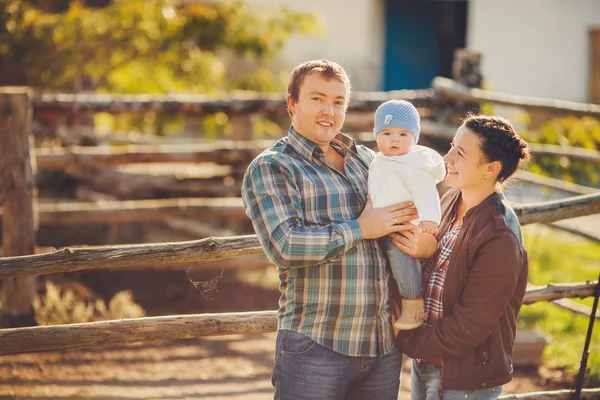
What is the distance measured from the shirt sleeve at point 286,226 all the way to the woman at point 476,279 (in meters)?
0.26

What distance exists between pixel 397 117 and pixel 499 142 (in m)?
0.35

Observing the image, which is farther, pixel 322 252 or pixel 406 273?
pixel 406 273

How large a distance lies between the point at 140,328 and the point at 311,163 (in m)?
1.21

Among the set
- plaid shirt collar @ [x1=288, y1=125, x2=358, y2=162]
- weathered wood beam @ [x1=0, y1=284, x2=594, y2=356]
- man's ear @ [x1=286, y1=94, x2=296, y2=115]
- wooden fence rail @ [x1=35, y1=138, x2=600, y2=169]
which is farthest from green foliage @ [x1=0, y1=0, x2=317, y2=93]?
plaid shirt collar @ [x1=288, y1=125, x2=358, y2=162]

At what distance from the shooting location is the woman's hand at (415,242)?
2.36m

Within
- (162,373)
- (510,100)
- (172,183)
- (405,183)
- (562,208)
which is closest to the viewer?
(405,183)

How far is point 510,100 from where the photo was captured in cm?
605

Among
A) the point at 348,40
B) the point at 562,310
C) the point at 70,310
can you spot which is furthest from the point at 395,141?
the point at 348,40

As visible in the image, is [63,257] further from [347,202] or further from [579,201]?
[579,201]

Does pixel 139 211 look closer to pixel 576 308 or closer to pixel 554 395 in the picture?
pixel 576 308

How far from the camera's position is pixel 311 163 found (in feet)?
7.85

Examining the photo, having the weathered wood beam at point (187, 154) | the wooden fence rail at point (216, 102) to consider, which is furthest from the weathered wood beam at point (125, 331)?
the wooden fence rail at point (216, 102)

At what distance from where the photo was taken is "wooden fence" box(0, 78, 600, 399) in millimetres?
3018

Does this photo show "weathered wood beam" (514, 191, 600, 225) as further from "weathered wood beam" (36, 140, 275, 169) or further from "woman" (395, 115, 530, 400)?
"weathered wood beam" (36, 140, 275, 169)
